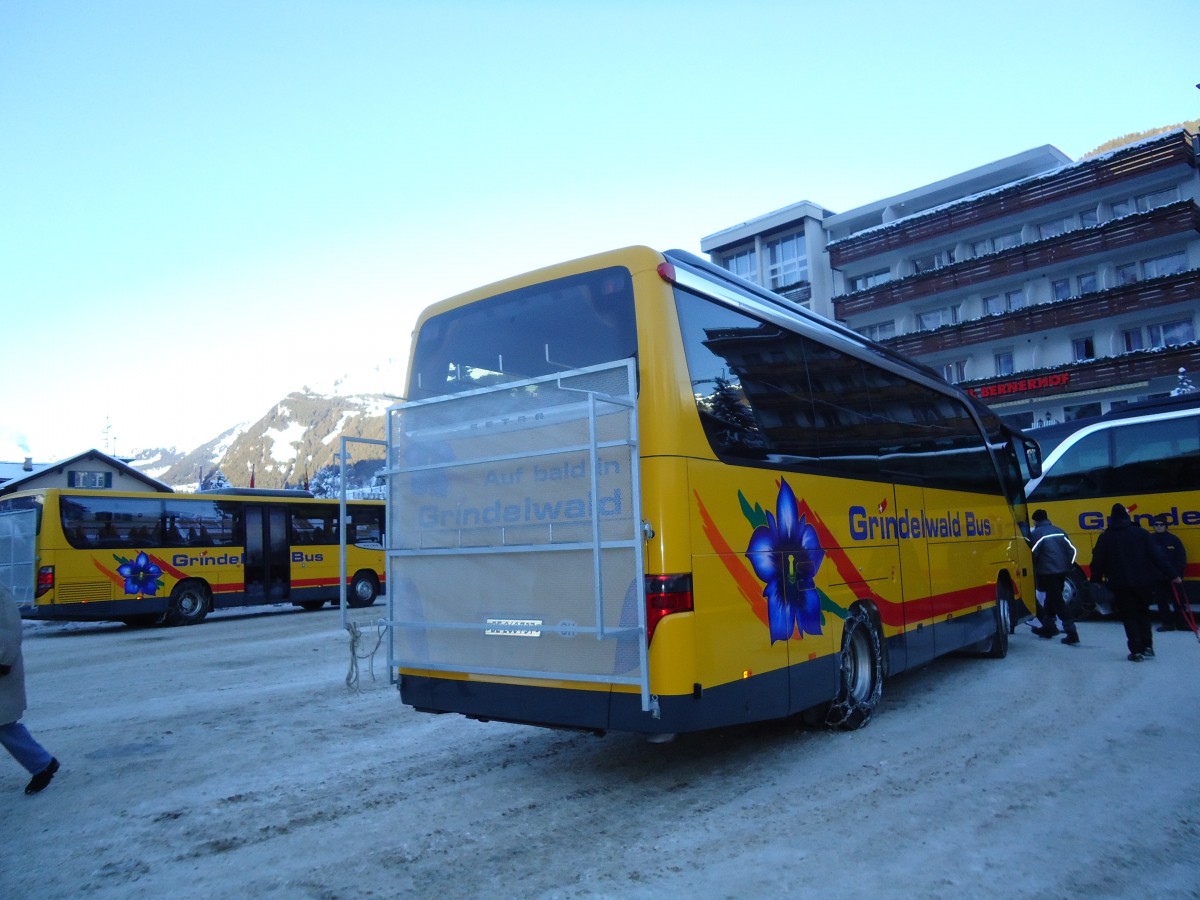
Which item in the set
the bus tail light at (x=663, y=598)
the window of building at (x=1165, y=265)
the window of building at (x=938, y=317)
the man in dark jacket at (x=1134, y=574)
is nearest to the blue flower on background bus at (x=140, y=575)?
the bus tail light at (x=663, y=598)

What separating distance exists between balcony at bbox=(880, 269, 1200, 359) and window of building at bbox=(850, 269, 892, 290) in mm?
4576

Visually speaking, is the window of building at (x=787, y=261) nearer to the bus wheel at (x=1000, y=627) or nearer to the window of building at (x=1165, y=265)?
the window of building at (x=1165, y=265)

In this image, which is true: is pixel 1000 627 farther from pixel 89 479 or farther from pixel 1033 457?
pixel 89 479

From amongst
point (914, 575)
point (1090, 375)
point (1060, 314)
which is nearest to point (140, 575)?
point (914, 575)

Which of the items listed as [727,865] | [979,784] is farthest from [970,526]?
[727,865]

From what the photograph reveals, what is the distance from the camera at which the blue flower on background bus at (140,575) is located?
66.1 ft

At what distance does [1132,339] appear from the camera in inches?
1403

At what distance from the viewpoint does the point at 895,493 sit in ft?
27.5

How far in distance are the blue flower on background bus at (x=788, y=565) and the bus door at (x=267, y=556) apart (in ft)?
65.0

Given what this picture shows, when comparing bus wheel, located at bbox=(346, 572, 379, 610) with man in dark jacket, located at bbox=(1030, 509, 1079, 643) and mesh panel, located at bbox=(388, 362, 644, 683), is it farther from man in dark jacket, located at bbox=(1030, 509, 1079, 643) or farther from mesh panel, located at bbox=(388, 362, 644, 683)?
mesh panel, located at bbox=(388, 362, 644, 683)

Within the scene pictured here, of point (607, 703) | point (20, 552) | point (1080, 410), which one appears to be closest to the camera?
point (607, 703)

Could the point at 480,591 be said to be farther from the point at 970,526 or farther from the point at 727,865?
the point at 970,526

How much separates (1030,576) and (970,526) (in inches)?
127

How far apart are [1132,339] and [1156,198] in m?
6.07
